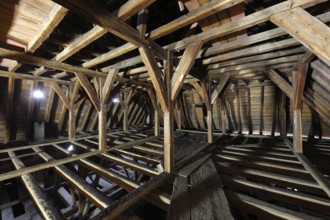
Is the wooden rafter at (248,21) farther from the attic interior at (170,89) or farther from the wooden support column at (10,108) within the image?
the wooden support column at (10,108)

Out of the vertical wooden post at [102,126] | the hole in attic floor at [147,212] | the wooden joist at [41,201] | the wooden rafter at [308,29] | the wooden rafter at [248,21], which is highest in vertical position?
the wooden rafter at [248,21]

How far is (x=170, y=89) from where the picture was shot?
7.52ft

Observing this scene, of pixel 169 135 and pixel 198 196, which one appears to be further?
pixel 169 135

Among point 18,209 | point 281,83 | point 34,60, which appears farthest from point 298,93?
point 18,209

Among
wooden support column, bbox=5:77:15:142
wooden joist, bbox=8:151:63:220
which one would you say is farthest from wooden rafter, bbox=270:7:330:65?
wooden support column, bbox=5:77:15:142

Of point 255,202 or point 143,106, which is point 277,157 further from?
point 143,106

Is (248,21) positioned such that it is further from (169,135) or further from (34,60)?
(34,60)

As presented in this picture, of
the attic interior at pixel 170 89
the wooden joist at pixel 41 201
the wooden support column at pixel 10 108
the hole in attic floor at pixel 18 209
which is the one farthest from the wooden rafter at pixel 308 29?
the hole in attic floor at pixel 18 209

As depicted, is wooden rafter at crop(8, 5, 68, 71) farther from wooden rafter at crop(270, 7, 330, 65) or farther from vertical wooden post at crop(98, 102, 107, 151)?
wooden rafter at crop(270, 7, 330, 65)

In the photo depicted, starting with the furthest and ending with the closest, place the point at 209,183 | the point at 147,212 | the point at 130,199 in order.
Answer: the point at 147,212 < the point at 209,183 < the point at 130,199

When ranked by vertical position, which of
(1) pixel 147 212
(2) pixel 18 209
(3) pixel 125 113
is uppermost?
(3) pixel 125 113

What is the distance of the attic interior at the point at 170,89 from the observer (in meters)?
1.47

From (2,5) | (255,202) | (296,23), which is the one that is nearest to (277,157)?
(255,202)

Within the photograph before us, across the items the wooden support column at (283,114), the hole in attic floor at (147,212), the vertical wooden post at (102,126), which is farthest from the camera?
the wooden support column at (283,114)
